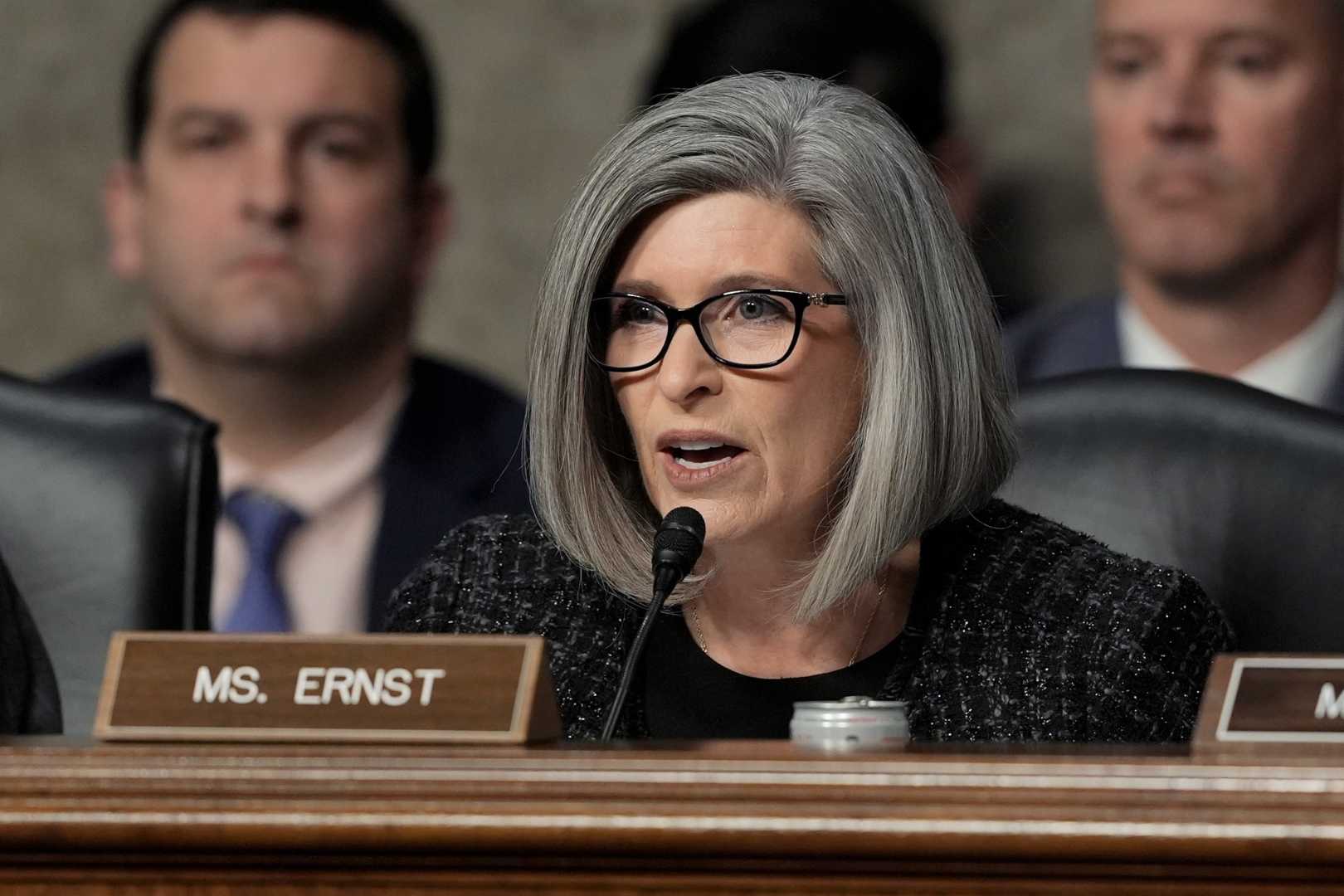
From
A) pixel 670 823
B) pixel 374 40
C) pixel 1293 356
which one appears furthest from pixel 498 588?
pixel 374 40

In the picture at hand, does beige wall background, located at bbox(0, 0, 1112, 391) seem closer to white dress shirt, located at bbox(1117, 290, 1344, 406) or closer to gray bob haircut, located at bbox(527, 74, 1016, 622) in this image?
white dress shirt, located at bbox(1117, 290, 1344, 406)

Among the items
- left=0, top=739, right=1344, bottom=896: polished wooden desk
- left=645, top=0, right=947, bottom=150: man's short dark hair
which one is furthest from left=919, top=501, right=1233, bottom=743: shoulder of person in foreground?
left=645, top=0, right=947, bottom=150: man's short dark hair

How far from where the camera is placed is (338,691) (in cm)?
126

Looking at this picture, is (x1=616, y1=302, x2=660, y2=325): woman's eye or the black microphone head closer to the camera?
the black microphone head

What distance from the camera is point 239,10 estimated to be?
126 inches

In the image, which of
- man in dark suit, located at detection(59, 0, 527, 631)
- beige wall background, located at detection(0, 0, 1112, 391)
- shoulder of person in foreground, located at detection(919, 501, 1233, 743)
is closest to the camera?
shoulder of person in foreground, located at detection(919, 501, 1233, 743)

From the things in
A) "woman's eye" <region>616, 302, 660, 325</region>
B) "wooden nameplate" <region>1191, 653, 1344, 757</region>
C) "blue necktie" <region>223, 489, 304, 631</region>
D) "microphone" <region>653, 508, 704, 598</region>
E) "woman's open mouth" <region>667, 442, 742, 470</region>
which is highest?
"woman's eye" <region>616, 302, 660, 325</region>

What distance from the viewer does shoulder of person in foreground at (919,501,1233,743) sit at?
5.55 feet

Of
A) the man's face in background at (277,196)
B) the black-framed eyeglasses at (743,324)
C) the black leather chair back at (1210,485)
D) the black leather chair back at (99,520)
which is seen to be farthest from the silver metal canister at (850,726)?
the man's face in background at (277,196)

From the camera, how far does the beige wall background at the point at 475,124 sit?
299cm

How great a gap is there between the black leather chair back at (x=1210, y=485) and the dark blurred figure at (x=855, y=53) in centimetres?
90

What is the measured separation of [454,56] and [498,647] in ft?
6.96

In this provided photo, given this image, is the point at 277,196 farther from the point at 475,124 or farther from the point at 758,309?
the point at 758,309

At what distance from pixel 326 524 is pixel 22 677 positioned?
4.27ft
